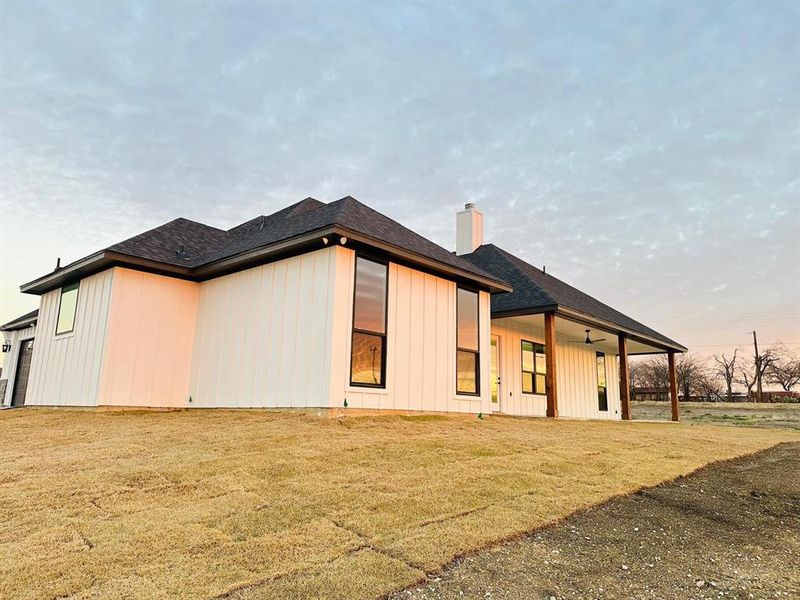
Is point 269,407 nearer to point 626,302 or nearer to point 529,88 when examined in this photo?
point 529,88

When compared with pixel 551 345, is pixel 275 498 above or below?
below

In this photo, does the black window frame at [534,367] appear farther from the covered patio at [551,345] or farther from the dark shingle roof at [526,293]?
the dark shingle roof at [526,293]

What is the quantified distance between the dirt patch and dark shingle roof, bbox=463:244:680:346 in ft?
26.4

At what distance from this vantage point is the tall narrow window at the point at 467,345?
1081 cm

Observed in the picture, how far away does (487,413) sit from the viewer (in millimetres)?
11219

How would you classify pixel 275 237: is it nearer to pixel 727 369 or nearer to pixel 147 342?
pixel 147 342

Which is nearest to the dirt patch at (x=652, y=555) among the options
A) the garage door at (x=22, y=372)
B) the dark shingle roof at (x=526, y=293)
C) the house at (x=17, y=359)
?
the dark shingle roof at (x=526, y=293)

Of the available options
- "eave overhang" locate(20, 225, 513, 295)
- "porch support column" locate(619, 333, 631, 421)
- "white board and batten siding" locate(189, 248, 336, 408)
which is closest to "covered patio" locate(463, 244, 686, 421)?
"porch support column" locate(619, 333, 631, 421)

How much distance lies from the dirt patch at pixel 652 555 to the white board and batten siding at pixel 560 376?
9.08 m

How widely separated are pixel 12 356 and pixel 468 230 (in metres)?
15.5

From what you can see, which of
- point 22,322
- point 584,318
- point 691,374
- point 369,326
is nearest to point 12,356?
point 22,322

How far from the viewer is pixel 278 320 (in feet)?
30.2

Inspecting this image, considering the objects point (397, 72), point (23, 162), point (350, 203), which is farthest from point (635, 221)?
point (23, 162)

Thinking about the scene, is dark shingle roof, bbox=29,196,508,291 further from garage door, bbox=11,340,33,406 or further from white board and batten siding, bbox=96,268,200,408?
garage door, bbox=11,340,33,406
